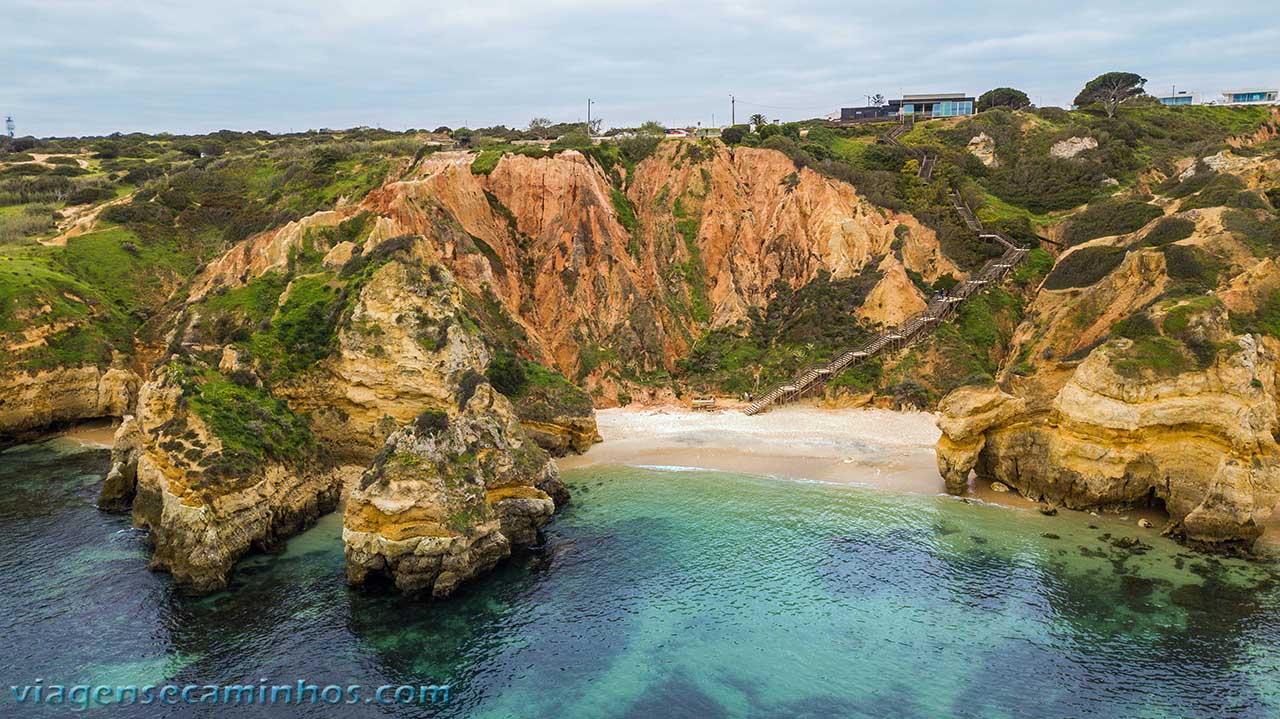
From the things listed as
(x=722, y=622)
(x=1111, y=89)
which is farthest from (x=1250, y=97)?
(x=722, y=622)

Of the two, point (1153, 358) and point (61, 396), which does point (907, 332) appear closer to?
point (1153, 358)

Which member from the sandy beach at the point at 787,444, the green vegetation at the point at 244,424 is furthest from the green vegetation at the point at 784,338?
the green vegetation at the point at 244,424

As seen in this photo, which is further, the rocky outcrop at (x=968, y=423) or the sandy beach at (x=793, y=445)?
the sandy beach at (x=793, y=445)

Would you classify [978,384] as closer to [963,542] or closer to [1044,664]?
[963,542]

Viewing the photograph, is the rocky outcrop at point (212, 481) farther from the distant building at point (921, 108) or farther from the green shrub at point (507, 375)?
the distant building at point (921, 108)

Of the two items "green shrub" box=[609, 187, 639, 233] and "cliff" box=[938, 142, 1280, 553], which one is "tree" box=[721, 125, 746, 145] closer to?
"green shrub" box=[609, 187, 639, 233]
